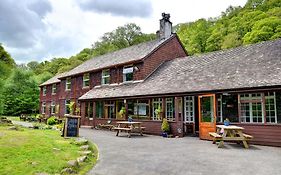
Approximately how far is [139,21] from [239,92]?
1696 inches

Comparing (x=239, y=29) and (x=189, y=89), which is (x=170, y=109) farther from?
(x=239, y=29)

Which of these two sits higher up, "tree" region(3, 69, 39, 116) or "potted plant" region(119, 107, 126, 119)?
"tree" region(3, 69, 39, 116)

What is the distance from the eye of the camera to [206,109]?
13.5m

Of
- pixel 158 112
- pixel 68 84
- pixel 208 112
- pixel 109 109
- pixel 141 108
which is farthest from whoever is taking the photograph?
pixel 68 84

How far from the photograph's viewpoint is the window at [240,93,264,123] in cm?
1232

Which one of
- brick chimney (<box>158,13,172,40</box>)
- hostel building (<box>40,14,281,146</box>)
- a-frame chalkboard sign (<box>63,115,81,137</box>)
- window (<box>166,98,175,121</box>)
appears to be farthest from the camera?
brick chimney (<box>158,13,172,40</box>)

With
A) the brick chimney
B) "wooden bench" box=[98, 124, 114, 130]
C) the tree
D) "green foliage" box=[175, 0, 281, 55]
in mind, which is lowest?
"wooden bench" box=[98, 124, 114, 130]

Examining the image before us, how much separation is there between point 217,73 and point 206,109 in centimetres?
278

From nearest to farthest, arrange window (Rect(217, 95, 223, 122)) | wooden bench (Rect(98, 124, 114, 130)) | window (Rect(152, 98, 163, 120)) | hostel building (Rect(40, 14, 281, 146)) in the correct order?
hostel building (Rect(40, 14, 281, 146)), window (Rect(217, 95, 223, 122)), window (Rect(152, 98, 163, 120)), wooden bench (Rect(98, 124, 114, 130))

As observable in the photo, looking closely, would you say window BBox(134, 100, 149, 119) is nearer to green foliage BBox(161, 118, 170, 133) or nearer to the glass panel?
green foliage BBox(161, 118, 170, 133)

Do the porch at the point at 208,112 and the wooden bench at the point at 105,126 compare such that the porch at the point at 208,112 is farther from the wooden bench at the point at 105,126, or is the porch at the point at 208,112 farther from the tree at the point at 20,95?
the tree at the point at 20,95

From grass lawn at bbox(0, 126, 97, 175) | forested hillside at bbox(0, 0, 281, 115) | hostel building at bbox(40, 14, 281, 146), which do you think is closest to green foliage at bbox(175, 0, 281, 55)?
forested hillside at bbox(0, 0, 281, 115)

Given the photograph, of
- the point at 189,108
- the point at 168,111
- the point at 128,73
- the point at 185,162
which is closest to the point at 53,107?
the point at 128,73

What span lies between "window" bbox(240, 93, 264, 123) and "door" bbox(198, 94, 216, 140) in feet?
5.12
